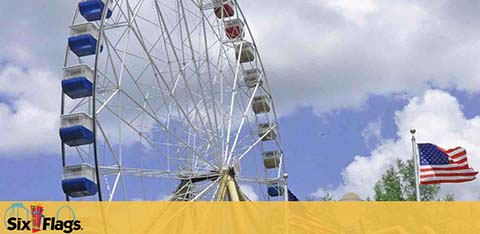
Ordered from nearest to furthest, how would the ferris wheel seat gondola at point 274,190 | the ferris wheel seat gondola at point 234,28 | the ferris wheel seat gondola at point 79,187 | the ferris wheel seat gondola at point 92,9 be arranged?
the ferris wheel seat gondola at point 79,187, the ferris wheel seat gondola at point 92,9, the ferris wheel seat gondola at point 234,28, the ferris wheel seat gondola at point 274,190

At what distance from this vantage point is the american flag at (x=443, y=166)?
16.7m

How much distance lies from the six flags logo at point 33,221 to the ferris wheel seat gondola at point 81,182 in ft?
24.3

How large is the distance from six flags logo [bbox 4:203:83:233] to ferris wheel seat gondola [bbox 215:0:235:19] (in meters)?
17.9

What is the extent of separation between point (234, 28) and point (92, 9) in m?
9.62

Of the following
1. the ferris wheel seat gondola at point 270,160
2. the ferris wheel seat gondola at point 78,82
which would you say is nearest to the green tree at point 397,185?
the ferris wheel seat gondola at point 270,160

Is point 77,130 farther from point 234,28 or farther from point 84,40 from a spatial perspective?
point 234,28

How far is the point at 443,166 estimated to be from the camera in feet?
55.0

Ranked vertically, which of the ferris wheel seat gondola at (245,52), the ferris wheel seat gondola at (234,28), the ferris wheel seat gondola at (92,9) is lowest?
the ferris wheel seat gondola at (92,9)

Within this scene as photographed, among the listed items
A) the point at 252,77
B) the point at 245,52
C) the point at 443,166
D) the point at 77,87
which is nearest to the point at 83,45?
the point at 77,87

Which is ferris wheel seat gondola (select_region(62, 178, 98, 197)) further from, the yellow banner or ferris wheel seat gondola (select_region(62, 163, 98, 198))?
the yellow banner

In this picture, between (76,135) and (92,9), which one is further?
(92,9)

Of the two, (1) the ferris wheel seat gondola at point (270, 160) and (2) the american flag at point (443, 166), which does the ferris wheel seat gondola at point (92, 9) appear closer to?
(2) the american flag at point (443, 166)

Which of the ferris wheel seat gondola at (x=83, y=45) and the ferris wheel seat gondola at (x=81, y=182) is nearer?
the ferris wheel seat gondola at (x=81, y=182)

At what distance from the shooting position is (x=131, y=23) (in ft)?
74.2
